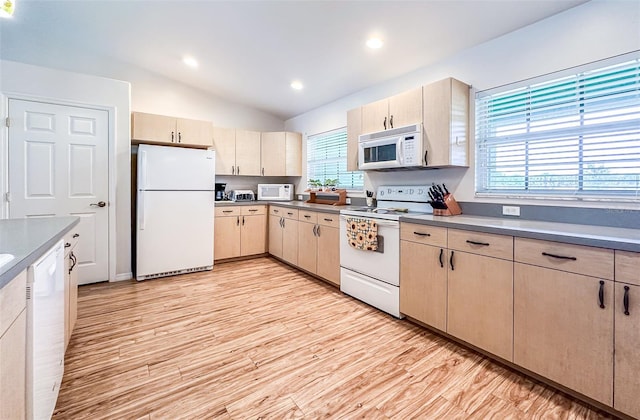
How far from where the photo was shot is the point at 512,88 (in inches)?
94.3

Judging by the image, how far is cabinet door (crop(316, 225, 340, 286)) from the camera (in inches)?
129

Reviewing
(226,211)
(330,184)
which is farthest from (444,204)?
(226,211)

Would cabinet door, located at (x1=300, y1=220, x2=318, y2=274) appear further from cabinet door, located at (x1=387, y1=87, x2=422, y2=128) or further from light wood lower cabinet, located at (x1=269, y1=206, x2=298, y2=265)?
cabinet door, located at (x1=387, y1=87, x2=422, y2=128)

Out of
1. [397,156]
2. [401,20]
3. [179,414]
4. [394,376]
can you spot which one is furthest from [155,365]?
[401,20]

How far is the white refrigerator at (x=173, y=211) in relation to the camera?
Result: 354cm

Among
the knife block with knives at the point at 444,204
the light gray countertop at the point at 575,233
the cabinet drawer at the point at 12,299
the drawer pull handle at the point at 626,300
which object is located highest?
the knife block with knives at the point at 444,204

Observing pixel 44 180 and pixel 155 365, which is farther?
pixel 44 180

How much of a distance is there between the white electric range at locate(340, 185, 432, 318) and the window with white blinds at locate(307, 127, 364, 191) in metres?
0.78

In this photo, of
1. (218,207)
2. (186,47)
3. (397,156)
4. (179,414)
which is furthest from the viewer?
(218,207)

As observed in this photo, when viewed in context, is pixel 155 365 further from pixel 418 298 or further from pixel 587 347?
pixel 587 347

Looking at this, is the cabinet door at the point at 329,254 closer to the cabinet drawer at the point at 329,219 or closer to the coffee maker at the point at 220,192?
the cabinet drawer at the point at 329,219

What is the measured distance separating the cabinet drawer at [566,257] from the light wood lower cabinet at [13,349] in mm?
2333

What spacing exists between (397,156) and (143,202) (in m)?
3.00

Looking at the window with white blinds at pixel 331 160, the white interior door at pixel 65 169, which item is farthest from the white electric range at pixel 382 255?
the white interior door at pixel 65 169
